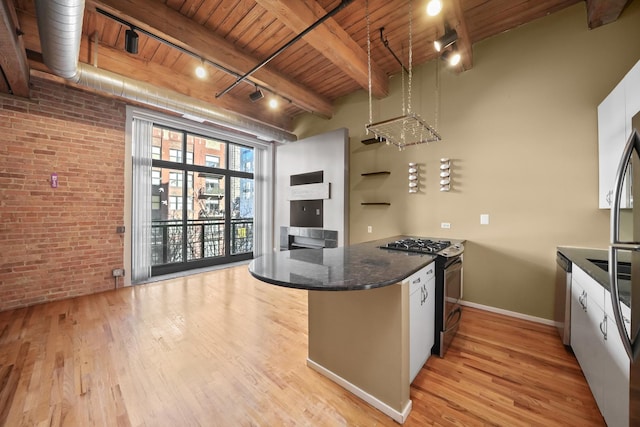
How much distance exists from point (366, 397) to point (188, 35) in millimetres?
3660

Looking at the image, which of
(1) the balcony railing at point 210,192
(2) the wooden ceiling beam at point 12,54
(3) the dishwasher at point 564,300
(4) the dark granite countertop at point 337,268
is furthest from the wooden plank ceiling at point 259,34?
(3) the dishwasher at point 564,300

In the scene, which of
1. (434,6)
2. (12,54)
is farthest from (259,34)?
(12,54)

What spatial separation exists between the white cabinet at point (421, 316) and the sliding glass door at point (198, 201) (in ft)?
14.9

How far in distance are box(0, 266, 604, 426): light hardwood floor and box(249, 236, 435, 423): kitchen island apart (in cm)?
13

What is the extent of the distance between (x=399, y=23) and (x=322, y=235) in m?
3.19

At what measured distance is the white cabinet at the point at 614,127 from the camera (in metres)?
1.75

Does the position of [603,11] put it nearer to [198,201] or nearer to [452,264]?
[452,264]

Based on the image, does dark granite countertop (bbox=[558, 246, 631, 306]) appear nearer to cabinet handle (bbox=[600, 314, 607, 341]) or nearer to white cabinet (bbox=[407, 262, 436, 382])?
cabinet handle (bbox=[600, 314, 607, 341])

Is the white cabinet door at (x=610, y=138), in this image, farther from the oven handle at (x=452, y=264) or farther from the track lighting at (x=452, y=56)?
the track lighting at (x=452, y=56)

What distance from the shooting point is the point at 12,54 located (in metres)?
2.22

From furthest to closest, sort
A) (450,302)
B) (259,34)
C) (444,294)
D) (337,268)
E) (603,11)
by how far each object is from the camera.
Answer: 1. (259,34)
2. (603,11)
3. (450,302)
4. (444,294)
5. (337,268)

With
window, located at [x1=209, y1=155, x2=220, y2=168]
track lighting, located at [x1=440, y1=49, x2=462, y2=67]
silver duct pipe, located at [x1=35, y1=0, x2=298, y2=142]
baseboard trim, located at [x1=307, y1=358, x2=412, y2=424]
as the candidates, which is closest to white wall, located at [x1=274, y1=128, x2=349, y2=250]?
silver duct pipe, located at [x1=35, y1=0, x2=298, y2=142]

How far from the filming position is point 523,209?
2768 millimetres

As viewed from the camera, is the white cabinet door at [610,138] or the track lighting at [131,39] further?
the track lighting at [131,39]
